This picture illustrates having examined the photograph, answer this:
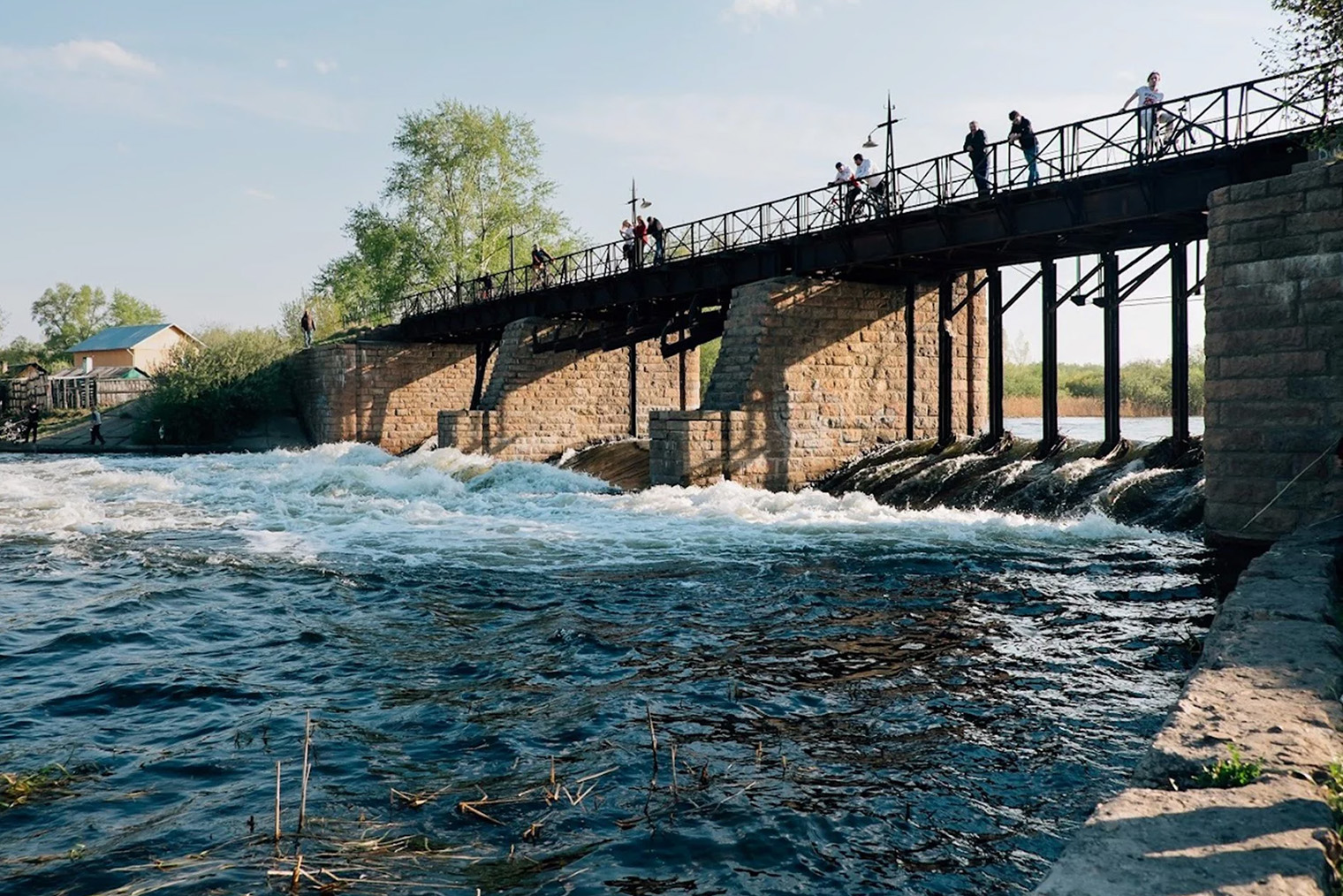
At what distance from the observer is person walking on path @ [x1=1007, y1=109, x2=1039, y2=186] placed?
1736cm

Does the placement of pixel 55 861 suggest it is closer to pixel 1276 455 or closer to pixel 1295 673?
Result: pixel 1295 673

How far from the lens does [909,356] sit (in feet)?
76.4

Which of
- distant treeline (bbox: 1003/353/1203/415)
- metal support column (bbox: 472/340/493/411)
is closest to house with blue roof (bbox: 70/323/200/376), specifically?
metal support column (bbox: 472/340/493/411)

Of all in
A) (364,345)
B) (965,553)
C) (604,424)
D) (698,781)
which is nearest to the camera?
(698,781)

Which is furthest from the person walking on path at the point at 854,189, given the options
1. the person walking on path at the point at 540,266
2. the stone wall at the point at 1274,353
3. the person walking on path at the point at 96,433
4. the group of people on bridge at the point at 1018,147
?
the person walking on path at the point at 96,433

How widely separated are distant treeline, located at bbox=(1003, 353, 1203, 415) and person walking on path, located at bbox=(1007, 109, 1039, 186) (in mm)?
25126

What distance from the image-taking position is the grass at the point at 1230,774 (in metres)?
3.99

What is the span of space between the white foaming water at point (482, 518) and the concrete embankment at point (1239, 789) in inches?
328

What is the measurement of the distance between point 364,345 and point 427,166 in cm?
1696

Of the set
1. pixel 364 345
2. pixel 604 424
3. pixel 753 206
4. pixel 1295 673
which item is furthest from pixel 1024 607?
pixel 364 345

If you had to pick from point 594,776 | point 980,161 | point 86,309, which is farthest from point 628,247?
point 86,309

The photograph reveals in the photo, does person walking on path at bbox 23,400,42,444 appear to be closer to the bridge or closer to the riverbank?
the riverbank

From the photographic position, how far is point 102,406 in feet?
174

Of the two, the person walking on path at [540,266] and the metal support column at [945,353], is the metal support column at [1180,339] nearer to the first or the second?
the metal support column at [945,353]
